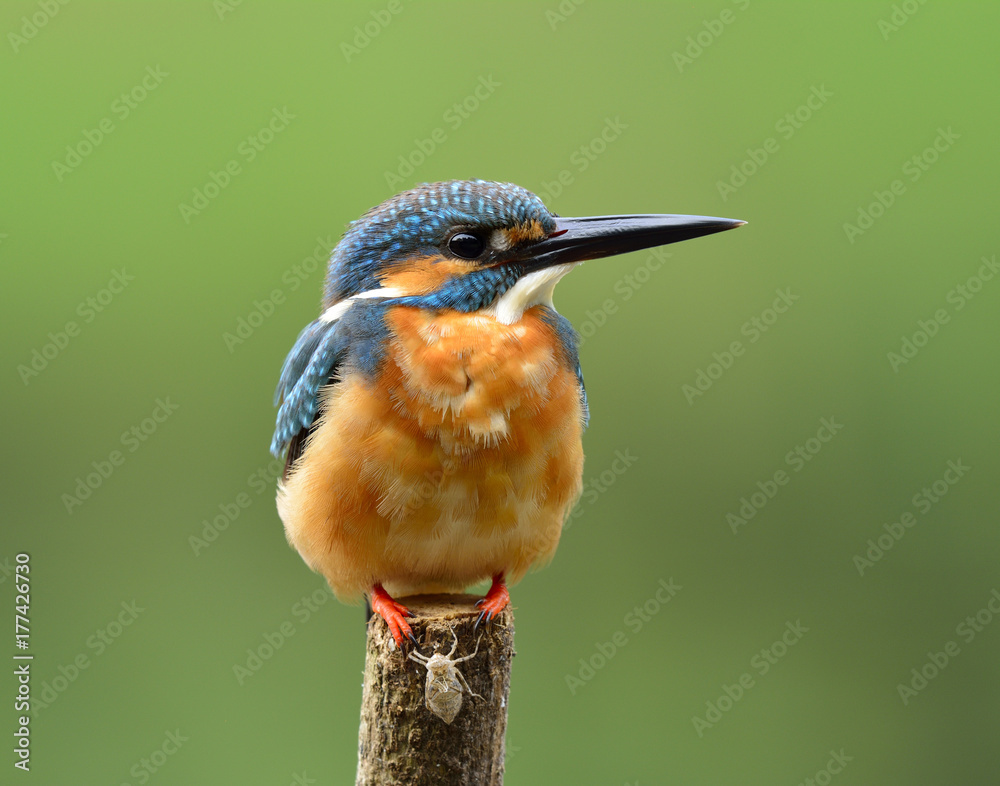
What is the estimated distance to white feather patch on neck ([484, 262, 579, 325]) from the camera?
108 inches

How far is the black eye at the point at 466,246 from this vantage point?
8.92 ft

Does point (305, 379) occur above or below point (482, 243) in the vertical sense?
below

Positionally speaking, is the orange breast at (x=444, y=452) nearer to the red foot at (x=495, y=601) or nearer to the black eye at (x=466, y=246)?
the red foot at (x=495, y=601)

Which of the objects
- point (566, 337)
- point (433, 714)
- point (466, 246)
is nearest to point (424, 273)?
point (466, 246)

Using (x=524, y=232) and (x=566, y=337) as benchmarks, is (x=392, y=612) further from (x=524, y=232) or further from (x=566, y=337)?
(x=524, y=232)

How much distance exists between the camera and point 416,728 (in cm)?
248

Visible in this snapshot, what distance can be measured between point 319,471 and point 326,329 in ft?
1.39

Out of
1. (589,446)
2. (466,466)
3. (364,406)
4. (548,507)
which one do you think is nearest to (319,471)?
(364,406)

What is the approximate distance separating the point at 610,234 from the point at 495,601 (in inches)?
42.8

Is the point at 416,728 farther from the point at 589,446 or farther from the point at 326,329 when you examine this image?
the point at 589,446

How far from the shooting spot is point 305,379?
290cm

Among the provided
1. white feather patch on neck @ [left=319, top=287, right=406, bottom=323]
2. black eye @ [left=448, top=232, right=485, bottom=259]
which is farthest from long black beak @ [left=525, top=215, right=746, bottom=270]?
white feather patch on neck @ [left=319, top=287, right=406, bottom=323]

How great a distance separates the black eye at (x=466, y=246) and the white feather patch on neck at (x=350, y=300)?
0.19 metres

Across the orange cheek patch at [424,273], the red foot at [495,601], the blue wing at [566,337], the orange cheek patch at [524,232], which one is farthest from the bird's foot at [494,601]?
the orange cheek patch at [524,232]
